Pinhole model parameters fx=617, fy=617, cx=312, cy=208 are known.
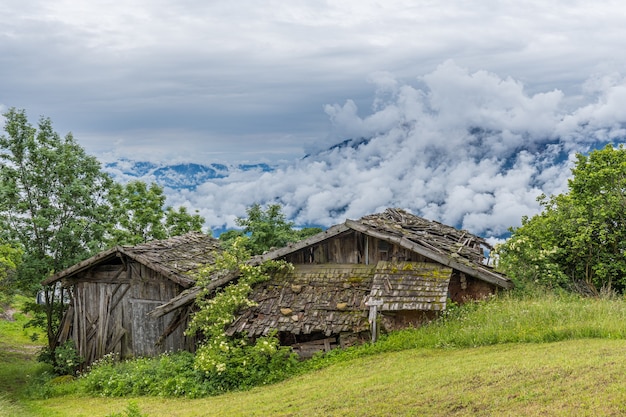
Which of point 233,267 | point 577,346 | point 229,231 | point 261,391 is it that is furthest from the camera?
point 229,231

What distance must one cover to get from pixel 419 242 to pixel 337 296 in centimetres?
334

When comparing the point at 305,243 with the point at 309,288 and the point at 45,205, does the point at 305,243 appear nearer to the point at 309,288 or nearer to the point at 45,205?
the point at 309,288

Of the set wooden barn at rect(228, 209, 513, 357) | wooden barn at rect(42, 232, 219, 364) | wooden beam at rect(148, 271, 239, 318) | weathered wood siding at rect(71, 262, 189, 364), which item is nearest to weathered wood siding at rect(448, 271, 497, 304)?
wooden barn at rect(228, 209, 513, 357)

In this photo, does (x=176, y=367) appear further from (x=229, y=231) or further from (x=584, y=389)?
(x=229, y=231)

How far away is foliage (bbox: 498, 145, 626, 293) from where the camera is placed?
81.1 ft

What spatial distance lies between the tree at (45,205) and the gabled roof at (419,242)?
38.1ft

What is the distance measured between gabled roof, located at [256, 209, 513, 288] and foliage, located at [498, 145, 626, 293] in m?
2.83

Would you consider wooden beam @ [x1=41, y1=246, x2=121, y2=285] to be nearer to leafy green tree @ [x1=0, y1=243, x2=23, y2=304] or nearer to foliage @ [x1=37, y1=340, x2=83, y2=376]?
leafy green tree @ [x1=0, y1=243, x2=23, y2=304]

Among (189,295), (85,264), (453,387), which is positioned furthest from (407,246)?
(85,264)

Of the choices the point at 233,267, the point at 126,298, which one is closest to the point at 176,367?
the point at 233,267

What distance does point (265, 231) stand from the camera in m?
37.8

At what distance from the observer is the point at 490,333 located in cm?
1652

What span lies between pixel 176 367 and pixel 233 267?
3963 mm

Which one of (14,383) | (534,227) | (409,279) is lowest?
(14,383)
